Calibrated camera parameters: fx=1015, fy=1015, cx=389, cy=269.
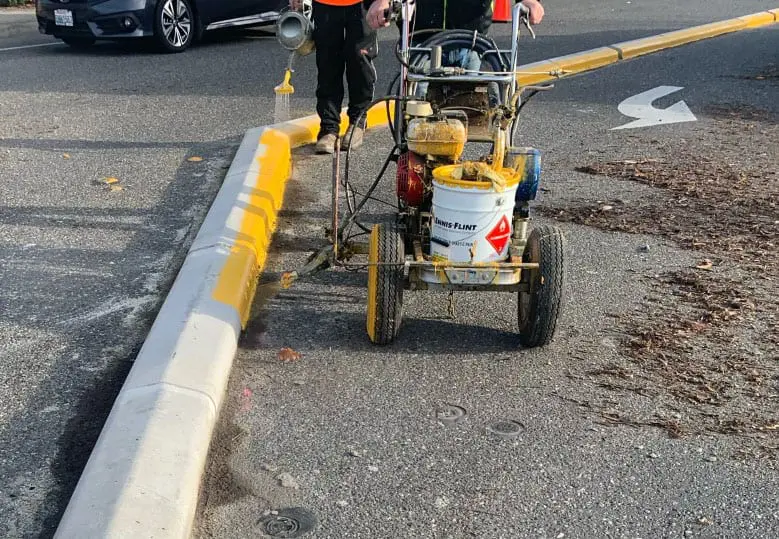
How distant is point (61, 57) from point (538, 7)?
8.19 m

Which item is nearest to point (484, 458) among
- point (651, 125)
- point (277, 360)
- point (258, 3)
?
point (277, 360)

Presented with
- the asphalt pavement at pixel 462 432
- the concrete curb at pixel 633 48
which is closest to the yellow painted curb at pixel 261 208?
the asphalt pavement at pixel 462 432

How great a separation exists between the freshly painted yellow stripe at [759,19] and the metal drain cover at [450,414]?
13217 millimetres

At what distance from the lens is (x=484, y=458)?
388cm

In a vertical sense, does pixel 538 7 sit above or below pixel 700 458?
above

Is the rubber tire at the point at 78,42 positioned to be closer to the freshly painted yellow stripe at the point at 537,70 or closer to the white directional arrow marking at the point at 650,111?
the freshly painted yellow stripe at the point at 537,70

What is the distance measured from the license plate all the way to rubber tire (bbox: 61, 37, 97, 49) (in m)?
0.42

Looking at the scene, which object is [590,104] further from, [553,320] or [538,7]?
[553,320]

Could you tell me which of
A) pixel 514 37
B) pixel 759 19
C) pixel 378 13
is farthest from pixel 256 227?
pixel 759 19

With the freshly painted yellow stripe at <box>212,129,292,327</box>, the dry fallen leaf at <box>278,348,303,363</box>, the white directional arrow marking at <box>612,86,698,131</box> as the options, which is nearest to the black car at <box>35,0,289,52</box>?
the freshly painted yellow stripe at <box>212,129,292,327</box>

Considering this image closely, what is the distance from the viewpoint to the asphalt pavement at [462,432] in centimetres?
353

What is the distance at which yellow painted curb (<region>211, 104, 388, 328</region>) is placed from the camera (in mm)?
5133

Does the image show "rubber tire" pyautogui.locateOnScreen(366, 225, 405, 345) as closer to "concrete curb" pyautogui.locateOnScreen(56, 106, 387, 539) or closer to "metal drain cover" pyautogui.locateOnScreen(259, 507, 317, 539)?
"concrete curb" pyautogui.locateOnScreen(56, 106, 387, 539)

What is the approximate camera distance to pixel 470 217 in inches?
178
